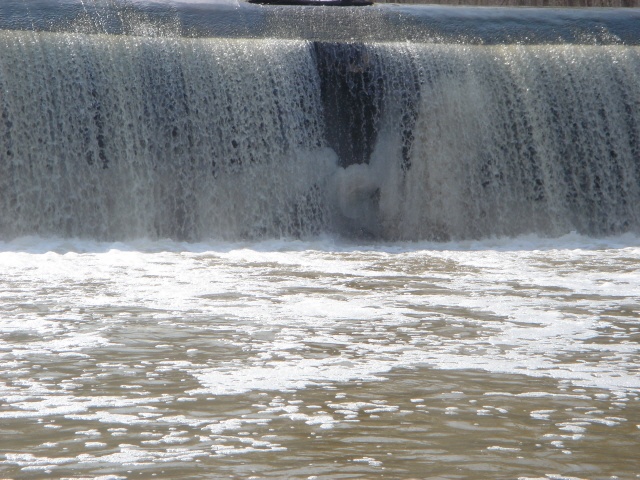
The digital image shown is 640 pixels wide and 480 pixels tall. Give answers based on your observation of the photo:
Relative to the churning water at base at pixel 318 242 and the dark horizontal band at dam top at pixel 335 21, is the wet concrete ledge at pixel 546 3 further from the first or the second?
the churning water at base at pixel 318 242

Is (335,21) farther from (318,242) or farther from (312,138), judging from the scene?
(318,242)

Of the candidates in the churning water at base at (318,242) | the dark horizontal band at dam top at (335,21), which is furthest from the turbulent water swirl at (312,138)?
the dark horizontal band at dam top at (335,21)

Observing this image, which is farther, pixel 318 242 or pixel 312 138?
pixel 312 138

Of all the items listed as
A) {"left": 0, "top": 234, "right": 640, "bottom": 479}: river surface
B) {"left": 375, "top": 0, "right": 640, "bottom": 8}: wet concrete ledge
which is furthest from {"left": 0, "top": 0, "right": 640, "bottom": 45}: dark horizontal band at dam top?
{"left": 0, "top": 234, "right": 640, "bottom": 479}: river surface

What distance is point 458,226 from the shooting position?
1470 centimetres

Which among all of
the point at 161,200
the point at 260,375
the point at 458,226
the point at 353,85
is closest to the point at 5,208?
the point at 161,200

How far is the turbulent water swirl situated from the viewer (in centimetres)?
1308

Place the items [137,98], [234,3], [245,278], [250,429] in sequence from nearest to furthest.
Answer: [250,429] < [245,278] < [137,98] < [234,3]

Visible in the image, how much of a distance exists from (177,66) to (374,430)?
33.2 ft

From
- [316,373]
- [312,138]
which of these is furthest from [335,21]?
[316,373]

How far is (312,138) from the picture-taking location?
14492mm

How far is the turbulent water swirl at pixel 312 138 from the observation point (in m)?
13.1

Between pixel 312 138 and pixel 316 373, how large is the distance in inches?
363

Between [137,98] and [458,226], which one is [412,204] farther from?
[137,98]
